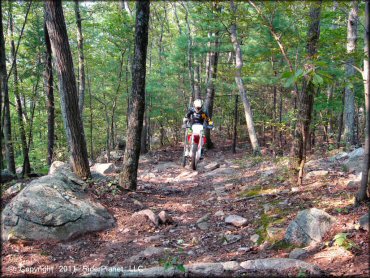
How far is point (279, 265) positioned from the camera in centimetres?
284

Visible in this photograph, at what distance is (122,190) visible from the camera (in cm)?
648

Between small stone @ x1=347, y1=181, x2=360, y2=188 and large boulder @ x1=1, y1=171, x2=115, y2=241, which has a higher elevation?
A: small stone @ x1=347, y1=181, x2=360, y2=188

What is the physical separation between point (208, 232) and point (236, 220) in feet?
1.64

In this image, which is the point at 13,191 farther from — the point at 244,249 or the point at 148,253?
the point at 244,249

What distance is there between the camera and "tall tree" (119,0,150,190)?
6.34 m

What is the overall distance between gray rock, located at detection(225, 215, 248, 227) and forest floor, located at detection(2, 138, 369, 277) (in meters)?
0.07

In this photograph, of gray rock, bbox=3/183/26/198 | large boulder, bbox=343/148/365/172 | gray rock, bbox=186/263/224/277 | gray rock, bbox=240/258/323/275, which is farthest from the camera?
gray rock, bbox=3/183/26/198

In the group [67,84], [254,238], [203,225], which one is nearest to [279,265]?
[254,238]

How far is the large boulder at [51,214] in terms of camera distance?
411 cm

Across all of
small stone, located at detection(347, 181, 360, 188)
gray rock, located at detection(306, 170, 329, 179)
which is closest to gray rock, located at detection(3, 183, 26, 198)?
gray rock, located at detection(306, 170, 329, 179)

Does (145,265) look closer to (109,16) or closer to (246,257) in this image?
(246,257)

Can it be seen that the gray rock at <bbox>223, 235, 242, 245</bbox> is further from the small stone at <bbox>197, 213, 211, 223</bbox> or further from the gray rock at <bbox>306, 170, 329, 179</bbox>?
the gray rock at <bbox>306, 170, 329, 179</bbox>

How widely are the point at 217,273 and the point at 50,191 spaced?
314cm

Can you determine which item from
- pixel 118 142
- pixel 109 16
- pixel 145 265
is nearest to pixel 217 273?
pixel 145 265
